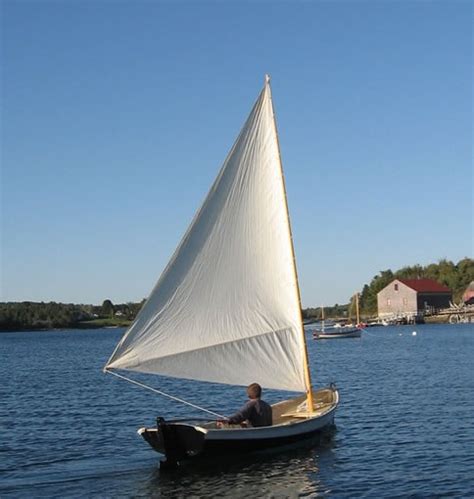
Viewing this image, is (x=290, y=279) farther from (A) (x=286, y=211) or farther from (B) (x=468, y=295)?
(B) (x=468, y=295)

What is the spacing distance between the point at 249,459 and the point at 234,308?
15.8ft

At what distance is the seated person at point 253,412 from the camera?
80.2ft

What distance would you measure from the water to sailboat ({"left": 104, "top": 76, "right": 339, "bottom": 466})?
3.84ft

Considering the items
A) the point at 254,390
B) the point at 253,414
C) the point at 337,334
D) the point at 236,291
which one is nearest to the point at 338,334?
the point at 337,334

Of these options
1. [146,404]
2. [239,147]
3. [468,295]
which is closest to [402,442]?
[239,147]

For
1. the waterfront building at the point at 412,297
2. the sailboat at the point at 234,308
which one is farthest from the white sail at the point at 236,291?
the waterfront building at the point at 412,297

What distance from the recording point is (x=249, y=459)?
24.9 m

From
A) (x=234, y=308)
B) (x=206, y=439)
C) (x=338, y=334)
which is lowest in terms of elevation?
(x=206, y=439)

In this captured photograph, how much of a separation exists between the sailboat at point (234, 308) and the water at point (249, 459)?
117cm

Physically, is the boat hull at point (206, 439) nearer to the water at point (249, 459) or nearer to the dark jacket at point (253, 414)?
the dark jacket at point (253, 414)

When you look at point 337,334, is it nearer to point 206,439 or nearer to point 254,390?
point 254,390

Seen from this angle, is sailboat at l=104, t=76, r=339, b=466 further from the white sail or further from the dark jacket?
the dark jacket

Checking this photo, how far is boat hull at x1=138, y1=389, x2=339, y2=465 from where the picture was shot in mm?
23047

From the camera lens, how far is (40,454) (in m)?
28.0
